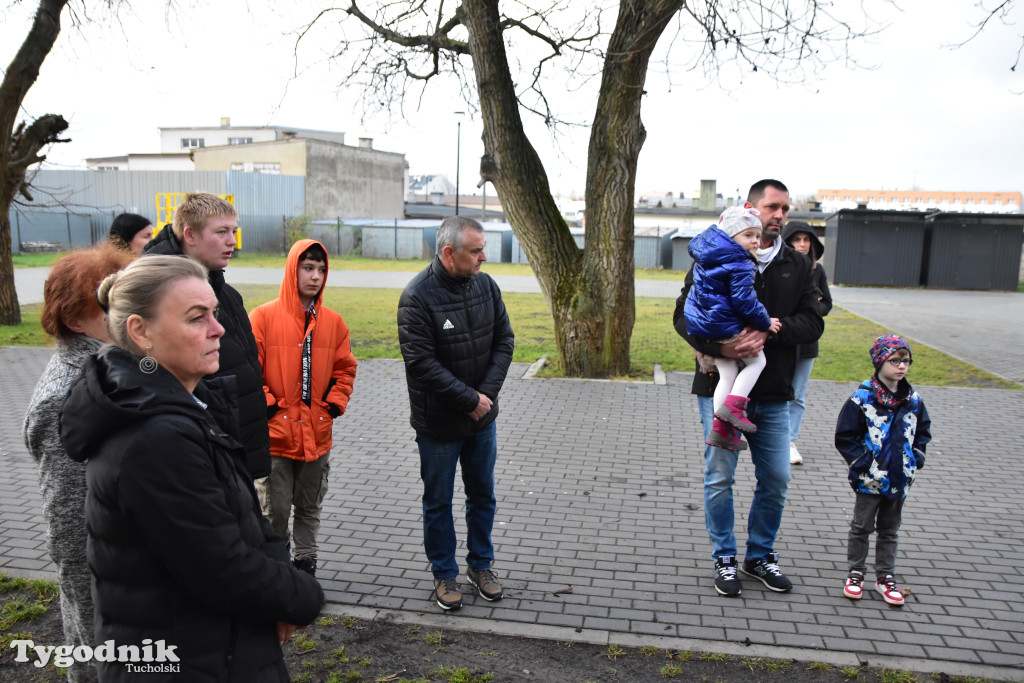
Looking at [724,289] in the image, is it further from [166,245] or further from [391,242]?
[391,242]

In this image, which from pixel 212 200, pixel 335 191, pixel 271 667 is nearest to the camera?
pixel 271 667

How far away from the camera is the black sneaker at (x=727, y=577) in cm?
413

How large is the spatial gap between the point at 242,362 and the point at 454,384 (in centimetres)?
101

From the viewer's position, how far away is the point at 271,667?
1.97m

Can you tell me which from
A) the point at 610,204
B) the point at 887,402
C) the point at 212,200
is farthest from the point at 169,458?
the point at 610,204

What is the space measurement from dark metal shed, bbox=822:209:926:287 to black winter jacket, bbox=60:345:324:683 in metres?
29.3

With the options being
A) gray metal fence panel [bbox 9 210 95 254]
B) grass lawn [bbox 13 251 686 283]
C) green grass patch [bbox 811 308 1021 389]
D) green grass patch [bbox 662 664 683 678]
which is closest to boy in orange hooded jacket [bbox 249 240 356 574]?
green grass patch [bbox 662 664 683 678]

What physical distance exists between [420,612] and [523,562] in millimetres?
845

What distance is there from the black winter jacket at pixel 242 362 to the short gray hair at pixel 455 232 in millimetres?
1006

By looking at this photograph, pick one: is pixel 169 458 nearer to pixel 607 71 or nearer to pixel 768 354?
pixel 768 354

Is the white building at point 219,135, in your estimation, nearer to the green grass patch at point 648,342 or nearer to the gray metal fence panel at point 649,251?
the gray metal fence panel at point 649,251

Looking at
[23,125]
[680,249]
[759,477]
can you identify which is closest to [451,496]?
[759,477]

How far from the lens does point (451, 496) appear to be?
3977mm

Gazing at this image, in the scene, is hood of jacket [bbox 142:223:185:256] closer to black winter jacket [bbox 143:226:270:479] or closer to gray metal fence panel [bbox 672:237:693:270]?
black winter jacket [bbox 143:226:270:479]
